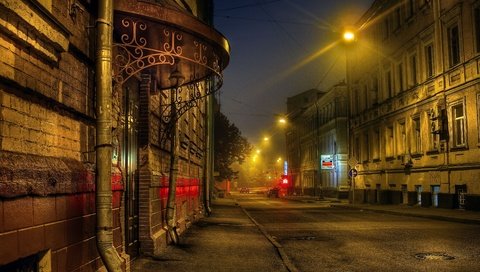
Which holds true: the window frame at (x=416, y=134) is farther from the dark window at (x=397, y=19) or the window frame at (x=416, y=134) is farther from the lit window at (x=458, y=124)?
the dark window at (x=397, y=19)

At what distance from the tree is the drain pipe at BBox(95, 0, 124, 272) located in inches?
2023

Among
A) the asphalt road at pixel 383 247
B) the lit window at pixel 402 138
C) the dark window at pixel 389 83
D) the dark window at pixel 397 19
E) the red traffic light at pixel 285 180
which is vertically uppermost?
the dark window at pixel 397 19

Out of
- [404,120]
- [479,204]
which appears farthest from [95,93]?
[404,120]

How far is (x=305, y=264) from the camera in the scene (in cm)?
1023

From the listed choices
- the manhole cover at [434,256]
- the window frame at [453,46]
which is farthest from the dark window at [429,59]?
the manhole cover at [434,256]

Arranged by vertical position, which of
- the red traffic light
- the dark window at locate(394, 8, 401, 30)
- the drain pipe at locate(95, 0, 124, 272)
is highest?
the dark window at locate(394, 8, 401, 30)

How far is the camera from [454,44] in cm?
2584

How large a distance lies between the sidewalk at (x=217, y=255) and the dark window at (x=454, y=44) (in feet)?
49.3

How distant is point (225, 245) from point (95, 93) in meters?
7.12

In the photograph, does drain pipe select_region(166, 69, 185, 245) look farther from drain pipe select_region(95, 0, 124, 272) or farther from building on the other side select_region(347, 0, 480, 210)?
building on the other side select_region(347, 0, 480, 210)

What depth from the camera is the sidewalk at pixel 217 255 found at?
9578 mm

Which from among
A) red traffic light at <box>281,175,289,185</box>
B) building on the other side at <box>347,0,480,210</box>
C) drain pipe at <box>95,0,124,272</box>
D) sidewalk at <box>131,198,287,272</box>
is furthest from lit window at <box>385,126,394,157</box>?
red traffic light at <box>281,175,289,185</box>

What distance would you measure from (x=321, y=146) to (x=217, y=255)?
5331 centimetres

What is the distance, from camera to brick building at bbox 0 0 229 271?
4521 mm
